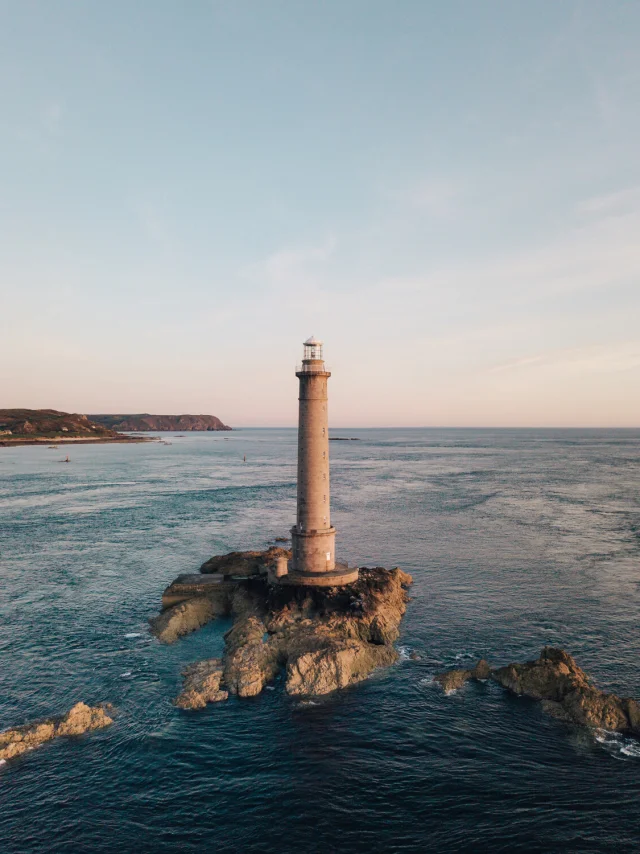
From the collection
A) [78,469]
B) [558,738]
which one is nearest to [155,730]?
[558,738]

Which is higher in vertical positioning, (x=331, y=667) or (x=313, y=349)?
(x=313, y=349)

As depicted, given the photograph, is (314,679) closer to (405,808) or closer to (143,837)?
(405,808)

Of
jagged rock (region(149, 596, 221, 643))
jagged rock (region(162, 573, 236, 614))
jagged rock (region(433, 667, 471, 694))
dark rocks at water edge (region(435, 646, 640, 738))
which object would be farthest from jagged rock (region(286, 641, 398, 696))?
jagged rock (region(162, 573, 236, 614))

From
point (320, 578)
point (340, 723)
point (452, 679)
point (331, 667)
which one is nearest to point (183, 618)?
point (320, 578)

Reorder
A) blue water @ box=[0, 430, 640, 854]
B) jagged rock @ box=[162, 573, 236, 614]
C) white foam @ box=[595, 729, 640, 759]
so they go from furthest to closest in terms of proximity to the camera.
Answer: jagged rock @ box=[162, 573, 236, 614], white foam @ box=[595, 729, 640, 759], blue water @ box=[0, 430, 640, 854]

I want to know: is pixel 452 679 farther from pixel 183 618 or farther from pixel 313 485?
pixel 183 618

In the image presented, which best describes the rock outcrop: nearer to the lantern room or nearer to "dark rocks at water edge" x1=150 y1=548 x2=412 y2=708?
"dark rocks at water edge" x1=150 y1=548 x2=412 y2=708
